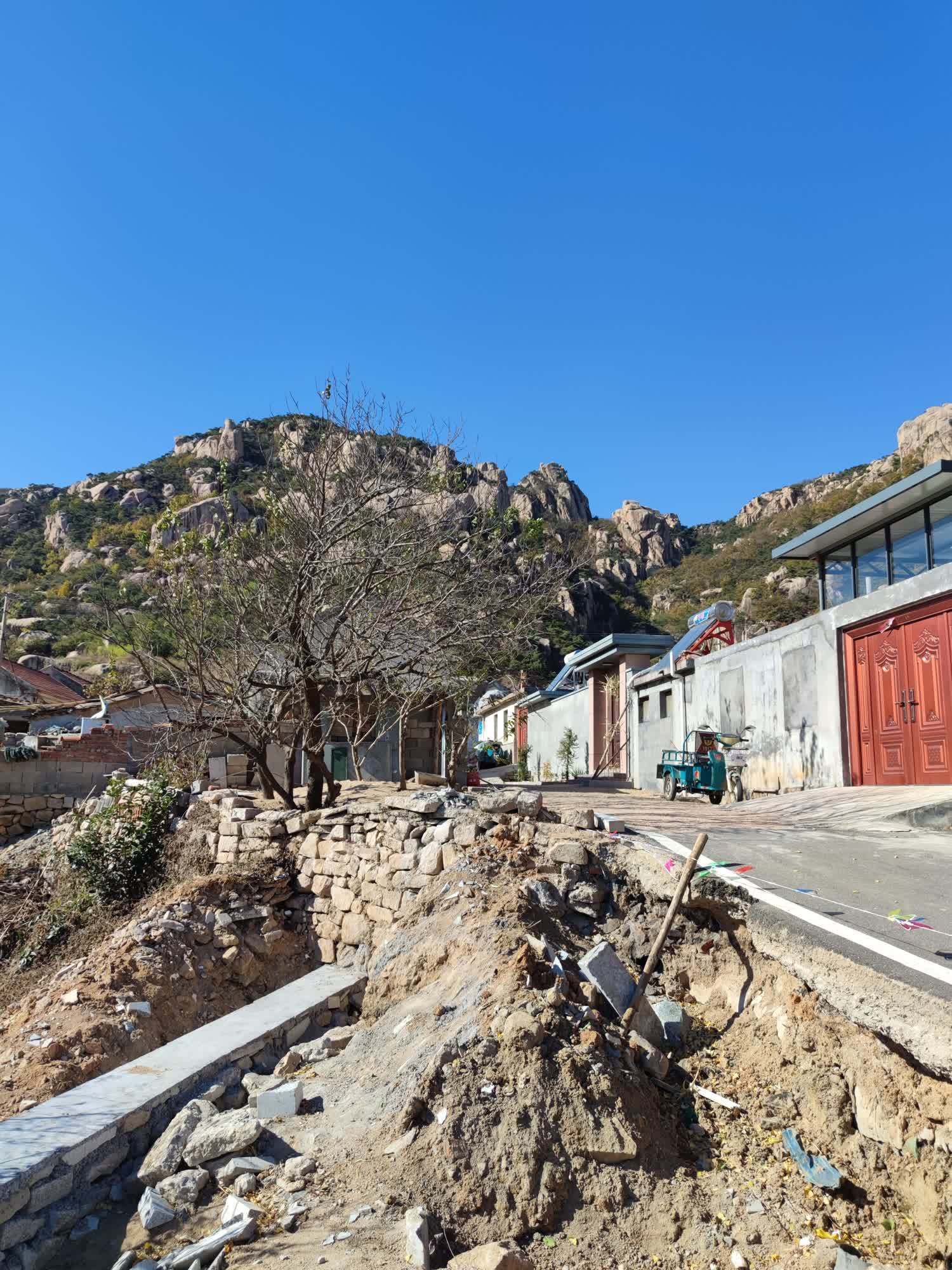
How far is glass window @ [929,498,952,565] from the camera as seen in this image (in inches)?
450

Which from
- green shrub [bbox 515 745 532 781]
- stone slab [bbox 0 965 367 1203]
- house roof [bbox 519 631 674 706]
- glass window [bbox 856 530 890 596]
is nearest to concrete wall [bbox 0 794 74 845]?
stone slab [bbox 0 965 367 1203]

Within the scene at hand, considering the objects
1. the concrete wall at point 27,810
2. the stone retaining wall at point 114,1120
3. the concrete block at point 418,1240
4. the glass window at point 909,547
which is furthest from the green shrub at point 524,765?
the concrete block at point 418,1240

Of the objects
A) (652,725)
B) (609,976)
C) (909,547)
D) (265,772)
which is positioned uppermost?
(909,547)

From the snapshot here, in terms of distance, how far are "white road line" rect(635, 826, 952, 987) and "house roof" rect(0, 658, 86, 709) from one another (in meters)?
22.7

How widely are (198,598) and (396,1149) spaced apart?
791cm

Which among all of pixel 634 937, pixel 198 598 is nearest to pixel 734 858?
pixel 634 937

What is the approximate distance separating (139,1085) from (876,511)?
11797mm

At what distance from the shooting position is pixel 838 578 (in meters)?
13.8

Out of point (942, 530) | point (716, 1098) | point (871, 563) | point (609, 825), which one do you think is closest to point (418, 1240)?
point (716, 1098)

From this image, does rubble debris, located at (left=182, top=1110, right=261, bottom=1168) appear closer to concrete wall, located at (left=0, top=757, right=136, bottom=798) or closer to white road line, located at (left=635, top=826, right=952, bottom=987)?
white road line, located at (left=635, top=826, right=952, bottom=987)

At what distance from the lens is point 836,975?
4062 millimetres

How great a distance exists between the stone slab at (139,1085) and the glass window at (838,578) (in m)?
→ 10.2

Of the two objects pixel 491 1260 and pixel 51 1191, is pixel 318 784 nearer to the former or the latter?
pixel 51 1191

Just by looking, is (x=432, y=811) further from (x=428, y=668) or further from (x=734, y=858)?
(x=428, y=668)
